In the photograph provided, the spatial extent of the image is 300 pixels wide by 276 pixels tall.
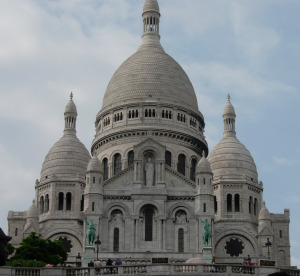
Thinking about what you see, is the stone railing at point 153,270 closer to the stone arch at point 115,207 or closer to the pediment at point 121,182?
the stone arch at point 115,207

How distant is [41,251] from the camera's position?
66.9 meters

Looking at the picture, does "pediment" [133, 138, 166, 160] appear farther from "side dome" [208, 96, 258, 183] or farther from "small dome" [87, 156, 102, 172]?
"side dome" [208, 96, 258, 183]

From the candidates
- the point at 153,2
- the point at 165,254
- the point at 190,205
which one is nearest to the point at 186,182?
the point at 190,205

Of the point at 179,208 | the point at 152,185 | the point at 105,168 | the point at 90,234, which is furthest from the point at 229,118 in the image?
the point at 90,234

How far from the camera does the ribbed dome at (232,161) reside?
91.9 m

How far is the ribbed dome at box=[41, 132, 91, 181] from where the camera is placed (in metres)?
91.6

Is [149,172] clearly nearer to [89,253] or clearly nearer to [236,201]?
[236,201]

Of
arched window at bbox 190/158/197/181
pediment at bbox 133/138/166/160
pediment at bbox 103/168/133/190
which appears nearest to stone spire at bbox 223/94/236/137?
arched window at bbox 190/158/197/181

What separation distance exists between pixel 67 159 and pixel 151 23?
2479 cm

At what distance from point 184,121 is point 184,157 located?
5.17 meters

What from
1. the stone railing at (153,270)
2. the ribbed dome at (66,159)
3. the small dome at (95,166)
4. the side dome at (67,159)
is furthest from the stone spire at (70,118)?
the stone railing at (153,270)

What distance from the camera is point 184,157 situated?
94.2m

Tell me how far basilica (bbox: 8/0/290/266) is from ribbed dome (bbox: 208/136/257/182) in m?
0.13

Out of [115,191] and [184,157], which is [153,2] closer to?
[184,157]
